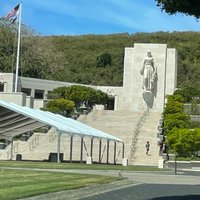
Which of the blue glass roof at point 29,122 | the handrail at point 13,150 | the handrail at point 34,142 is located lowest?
the handrail at point 13,150

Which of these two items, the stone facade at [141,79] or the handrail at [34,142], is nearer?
the handrail at [34,142]

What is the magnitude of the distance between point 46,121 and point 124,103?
5063cm

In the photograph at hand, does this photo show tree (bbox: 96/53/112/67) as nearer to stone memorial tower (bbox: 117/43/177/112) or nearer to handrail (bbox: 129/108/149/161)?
stone memorial tower (bbox: 117/43/177/112)

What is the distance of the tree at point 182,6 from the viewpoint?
13125 millimetres

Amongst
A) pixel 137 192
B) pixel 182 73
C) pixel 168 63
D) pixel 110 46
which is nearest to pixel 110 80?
pixel 182 73

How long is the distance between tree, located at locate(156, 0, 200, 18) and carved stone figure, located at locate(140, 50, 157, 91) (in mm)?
68174

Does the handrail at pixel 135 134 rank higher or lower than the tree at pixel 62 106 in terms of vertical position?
lower

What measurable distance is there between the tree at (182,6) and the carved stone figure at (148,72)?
68174mm

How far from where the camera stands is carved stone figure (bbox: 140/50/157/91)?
81.8 metres

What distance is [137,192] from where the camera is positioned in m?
18.4

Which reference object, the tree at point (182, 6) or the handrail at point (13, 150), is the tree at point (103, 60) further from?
the tree at point (182, 6)

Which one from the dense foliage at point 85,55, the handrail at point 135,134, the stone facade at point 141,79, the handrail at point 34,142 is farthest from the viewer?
the dense foliage at point 85,55

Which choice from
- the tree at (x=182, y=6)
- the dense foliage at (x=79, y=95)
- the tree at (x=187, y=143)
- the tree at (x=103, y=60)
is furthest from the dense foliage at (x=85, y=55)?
the tree at (x=182, y=6)

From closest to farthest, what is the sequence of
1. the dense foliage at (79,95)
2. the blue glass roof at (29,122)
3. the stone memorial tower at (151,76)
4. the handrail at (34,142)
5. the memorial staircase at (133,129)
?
the blue glass roof at (29,122) → the memorial staircase at (133,129) → the handrail at (34,142) → the dense foliage at (79,95) → the stone memorial tower at (151,76)
